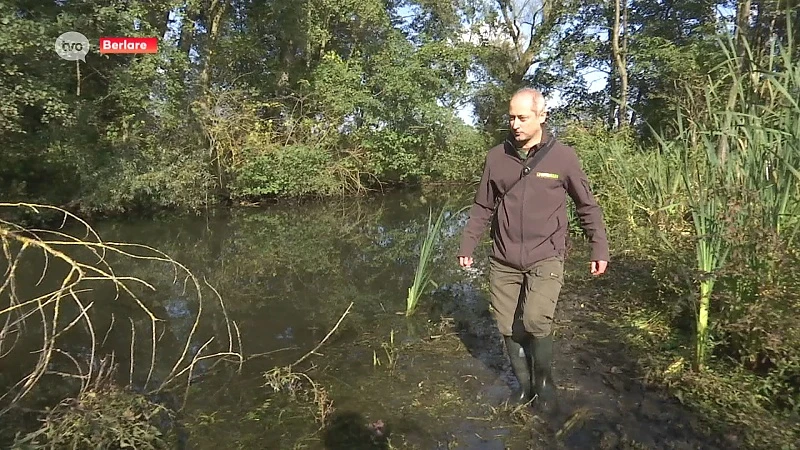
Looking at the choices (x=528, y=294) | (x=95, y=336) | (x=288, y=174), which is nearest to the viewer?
(x=528, y=294)

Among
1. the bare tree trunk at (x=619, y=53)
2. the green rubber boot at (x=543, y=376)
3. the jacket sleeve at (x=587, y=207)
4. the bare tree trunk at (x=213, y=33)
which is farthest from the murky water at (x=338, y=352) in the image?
the bare tree trunk at (x=619, y=53)

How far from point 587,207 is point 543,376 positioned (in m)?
1.11

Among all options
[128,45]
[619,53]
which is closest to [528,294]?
[128,45]

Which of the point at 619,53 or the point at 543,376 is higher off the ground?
the point at 619,53

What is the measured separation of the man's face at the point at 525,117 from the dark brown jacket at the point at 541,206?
0.13 metres

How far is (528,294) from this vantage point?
3129mm

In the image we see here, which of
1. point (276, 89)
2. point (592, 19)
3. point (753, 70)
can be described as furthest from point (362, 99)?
point (753, 70)

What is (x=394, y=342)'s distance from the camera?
4566 millimetres

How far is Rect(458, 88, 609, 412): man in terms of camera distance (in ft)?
9.85

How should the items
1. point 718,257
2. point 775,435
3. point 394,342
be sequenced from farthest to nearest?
point 394,342, point 718,257, point 775,435

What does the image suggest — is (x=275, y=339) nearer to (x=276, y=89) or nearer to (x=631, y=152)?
(x=631, y=152)

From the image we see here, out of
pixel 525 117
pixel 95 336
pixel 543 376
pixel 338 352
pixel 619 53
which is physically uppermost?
pixel 619 53

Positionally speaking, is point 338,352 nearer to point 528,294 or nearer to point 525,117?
point 528,294

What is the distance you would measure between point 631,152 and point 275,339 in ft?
22.6
